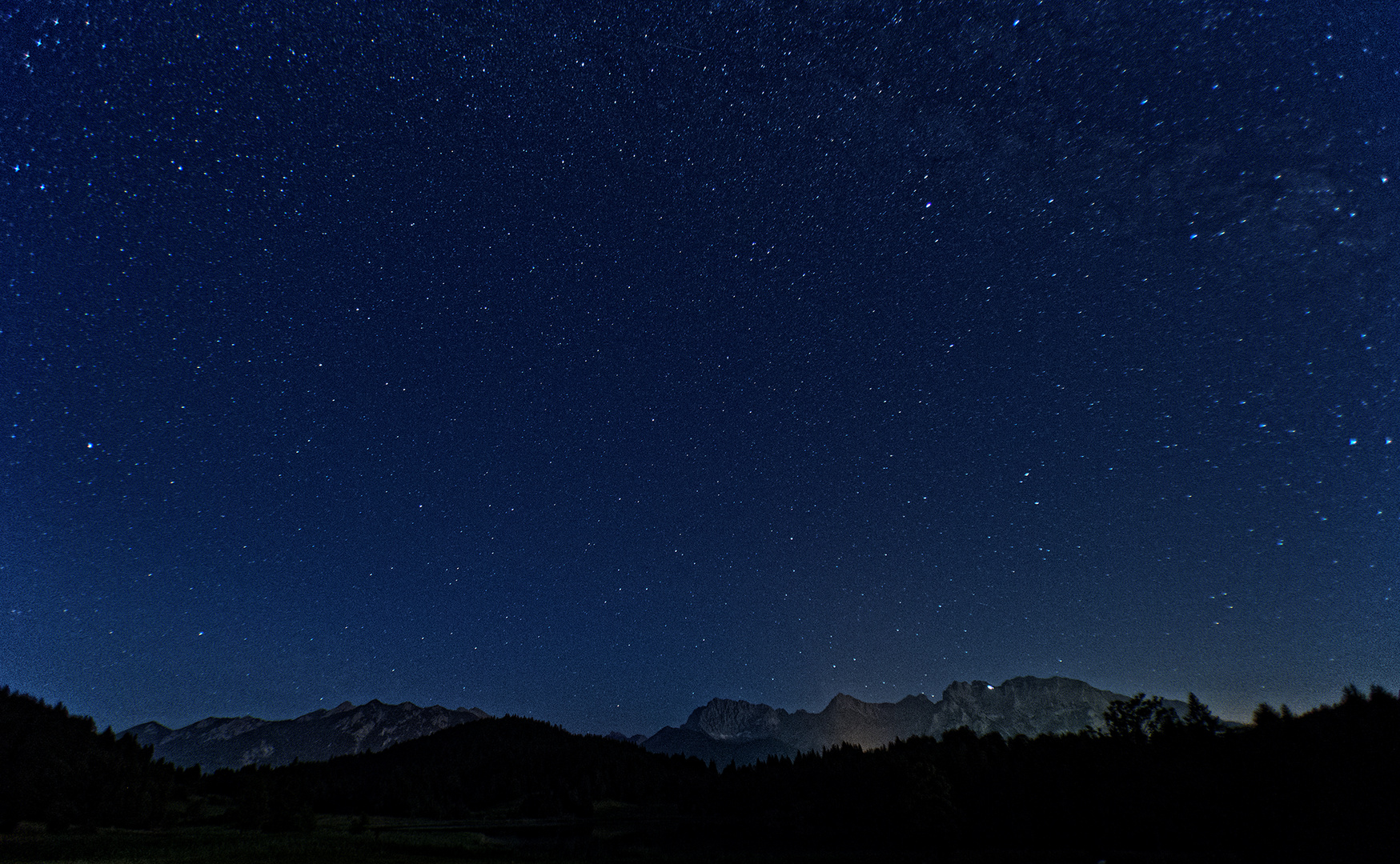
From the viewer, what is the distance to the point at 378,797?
196m

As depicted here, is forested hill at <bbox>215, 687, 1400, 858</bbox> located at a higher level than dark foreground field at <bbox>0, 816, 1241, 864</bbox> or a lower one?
higher

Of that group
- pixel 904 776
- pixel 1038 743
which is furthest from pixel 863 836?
pixel 1038 743

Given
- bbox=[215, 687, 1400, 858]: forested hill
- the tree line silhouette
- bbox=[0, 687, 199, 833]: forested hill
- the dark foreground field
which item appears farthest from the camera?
bbox=[0, 687, 199, 833]: forested hill

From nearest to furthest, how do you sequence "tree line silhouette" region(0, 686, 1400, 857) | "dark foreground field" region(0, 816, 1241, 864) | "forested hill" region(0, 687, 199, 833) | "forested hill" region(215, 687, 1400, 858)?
"dark foreground field" region(0, 816, 1241, 864), "forested hill" region(215, 687, 1400, 858), "tree line silhouette" region(0, 686, 1400, 857), "forested hill" region(0, 687, 199, 833)

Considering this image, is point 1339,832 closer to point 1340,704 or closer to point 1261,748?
point 1261,748

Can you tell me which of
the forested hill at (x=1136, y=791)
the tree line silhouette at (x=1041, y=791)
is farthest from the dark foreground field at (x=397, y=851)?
the forested hill at (x=1136, y=791)

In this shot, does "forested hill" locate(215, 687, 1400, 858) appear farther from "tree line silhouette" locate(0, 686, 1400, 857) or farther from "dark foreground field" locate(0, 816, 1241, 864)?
"dark foreground field" locate(0, 816, 1241, 864)

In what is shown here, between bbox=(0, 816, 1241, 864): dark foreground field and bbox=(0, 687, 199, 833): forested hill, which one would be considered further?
bbox=(0, 687, 199, 833): forested hill

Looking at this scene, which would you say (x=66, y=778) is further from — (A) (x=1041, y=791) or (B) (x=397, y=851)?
(A) (x=1041, y=791)

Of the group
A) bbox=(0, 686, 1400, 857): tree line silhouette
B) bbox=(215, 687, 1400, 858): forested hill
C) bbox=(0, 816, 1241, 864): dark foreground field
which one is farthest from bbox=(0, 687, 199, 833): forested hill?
bbox=(215, 687, 1400, 858): forested hill

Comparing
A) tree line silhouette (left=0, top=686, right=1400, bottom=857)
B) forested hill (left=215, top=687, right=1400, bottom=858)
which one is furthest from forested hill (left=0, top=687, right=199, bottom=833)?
forested hill (left=215, top=687, right=1400, bottom=858)

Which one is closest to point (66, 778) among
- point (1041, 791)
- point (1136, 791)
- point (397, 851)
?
point (397, 851)

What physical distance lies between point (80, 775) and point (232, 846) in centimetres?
6277

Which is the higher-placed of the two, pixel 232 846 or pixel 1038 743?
pixel 1038 743
